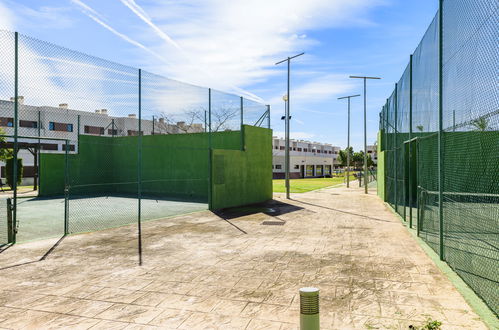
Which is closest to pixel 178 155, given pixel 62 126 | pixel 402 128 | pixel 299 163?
pixel 402 128

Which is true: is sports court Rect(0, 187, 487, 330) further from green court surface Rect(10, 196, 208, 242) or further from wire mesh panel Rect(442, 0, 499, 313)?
green court surface Rect(10, 196, 208, 242)

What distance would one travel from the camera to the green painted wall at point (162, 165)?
18594 mm

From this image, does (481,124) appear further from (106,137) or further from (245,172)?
(106,137)

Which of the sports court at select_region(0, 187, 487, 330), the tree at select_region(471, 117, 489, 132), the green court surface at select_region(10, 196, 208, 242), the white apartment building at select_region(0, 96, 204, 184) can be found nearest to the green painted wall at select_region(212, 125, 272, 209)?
the green court surface at select_region(10, 196, 208, 242)

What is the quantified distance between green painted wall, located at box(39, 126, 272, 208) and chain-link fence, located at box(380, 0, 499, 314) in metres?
9.75

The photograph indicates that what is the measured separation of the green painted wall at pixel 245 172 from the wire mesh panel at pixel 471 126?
985 cm

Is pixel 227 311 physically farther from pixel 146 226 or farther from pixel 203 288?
pixel 146 226

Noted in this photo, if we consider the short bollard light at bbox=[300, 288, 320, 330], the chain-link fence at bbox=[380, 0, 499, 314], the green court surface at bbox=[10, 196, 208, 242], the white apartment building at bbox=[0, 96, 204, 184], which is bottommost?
the green court surface at bbox=[10, 196, 208, 242]

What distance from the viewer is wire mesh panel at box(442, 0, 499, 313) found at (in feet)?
14.9

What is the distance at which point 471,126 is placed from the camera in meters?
5.28

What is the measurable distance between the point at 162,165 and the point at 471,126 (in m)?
20.7

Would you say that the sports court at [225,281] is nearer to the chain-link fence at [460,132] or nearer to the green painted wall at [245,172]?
the chain-link fence at [460,132]

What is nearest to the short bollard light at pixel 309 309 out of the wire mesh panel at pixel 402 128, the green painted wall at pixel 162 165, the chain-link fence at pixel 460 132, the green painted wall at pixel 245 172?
the chain-link fence at pixel 460 132

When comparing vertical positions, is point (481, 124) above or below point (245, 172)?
above
